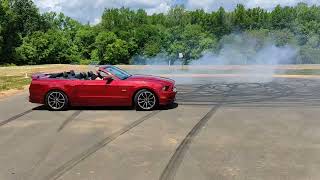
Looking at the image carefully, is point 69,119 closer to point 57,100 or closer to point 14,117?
point 14,117

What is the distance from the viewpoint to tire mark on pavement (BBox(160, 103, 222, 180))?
21.6 feet

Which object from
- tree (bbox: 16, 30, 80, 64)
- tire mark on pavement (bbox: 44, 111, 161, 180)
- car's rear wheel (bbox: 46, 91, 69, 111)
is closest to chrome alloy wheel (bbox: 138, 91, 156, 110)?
tire mark on pavement (bbox: 44, 111, 161, 180)

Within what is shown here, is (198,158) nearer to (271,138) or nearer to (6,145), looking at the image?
(271,138)

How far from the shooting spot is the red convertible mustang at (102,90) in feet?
42.7

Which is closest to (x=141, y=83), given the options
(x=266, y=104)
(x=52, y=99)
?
(x=52, y=99)

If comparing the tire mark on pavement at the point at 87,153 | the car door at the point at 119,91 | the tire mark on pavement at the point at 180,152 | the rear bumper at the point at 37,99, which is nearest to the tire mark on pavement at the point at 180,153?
the tire mark on pavement at the point at 180,152

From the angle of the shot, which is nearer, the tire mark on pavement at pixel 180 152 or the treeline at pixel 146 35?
the tire mark on pavement at pixel 180 152

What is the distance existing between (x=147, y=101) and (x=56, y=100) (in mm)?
2620

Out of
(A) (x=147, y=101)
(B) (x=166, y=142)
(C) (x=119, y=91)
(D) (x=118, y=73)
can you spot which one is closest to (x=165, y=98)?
(A) (x=147, y=101)

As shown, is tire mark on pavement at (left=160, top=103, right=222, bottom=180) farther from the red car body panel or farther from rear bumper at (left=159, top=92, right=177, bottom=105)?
the red car body panel

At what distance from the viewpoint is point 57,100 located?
1338cm

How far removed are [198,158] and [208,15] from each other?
201ft

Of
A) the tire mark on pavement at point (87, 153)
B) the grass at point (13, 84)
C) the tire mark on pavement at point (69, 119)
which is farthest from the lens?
the grass at point (13, 84)

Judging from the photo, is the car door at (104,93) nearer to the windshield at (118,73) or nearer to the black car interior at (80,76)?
the black car interior at (80,76)
